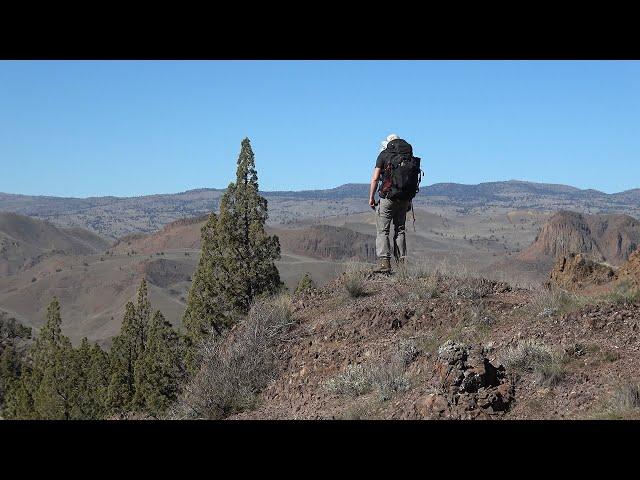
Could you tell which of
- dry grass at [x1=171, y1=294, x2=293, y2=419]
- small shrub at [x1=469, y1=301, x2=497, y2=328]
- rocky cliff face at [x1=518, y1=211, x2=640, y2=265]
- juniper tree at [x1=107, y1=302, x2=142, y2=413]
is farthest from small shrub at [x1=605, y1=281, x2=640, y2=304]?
rocky cliff face at [x1=518, y1=211, x2=640, y2=265]

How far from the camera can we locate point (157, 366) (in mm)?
26422

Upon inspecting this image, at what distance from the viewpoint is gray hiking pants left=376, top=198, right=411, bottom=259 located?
424 inches

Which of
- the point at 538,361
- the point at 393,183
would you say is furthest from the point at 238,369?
the point at 538,361

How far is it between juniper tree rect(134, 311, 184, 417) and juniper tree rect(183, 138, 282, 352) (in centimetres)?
157

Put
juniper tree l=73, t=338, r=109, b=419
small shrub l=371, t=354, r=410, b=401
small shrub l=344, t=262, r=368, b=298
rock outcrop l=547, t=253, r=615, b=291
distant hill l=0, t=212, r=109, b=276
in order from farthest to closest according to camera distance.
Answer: distant hill l=0, t=212, r=109, b=276 → juniper tree l=73, t=338, r=109, b=419 → rock outcrop l=547, t=253, r=615, b=291 → small shrub l=344, t=262, r=368, b=298 → small shrub l=371, t=354, r=410, b=401

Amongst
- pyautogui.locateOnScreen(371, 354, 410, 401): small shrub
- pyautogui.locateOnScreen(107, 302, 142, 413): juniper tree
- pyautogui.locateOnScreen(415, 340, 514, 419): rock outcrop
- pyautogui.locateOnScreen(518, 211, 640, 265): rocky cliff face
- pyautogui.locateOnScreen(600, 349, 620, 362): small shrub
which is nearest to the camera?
pyautogui.locateOnScreen(415, 340, 514, 419): rock outcrop

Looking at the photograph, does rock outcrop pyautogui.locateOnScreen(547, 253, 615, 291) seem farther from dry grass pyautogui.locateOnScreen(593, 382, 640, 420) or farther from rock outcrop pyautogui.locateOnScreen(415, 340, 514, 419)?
dry grass pyautogui.locateOnScreen(593, 382, 640, 420)

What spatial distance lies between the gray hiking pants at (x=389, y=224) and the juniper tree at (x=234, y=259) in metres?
10.0

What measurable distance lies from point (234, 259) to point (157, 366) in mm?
6528

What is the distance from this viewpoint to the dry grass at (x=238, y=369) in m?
8.69

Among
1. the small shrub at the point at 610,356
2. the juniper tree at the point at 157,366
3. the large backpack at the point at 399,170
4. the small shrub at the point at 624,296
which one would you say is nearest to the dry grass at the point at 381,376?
the small shrub at the point at 610,356
